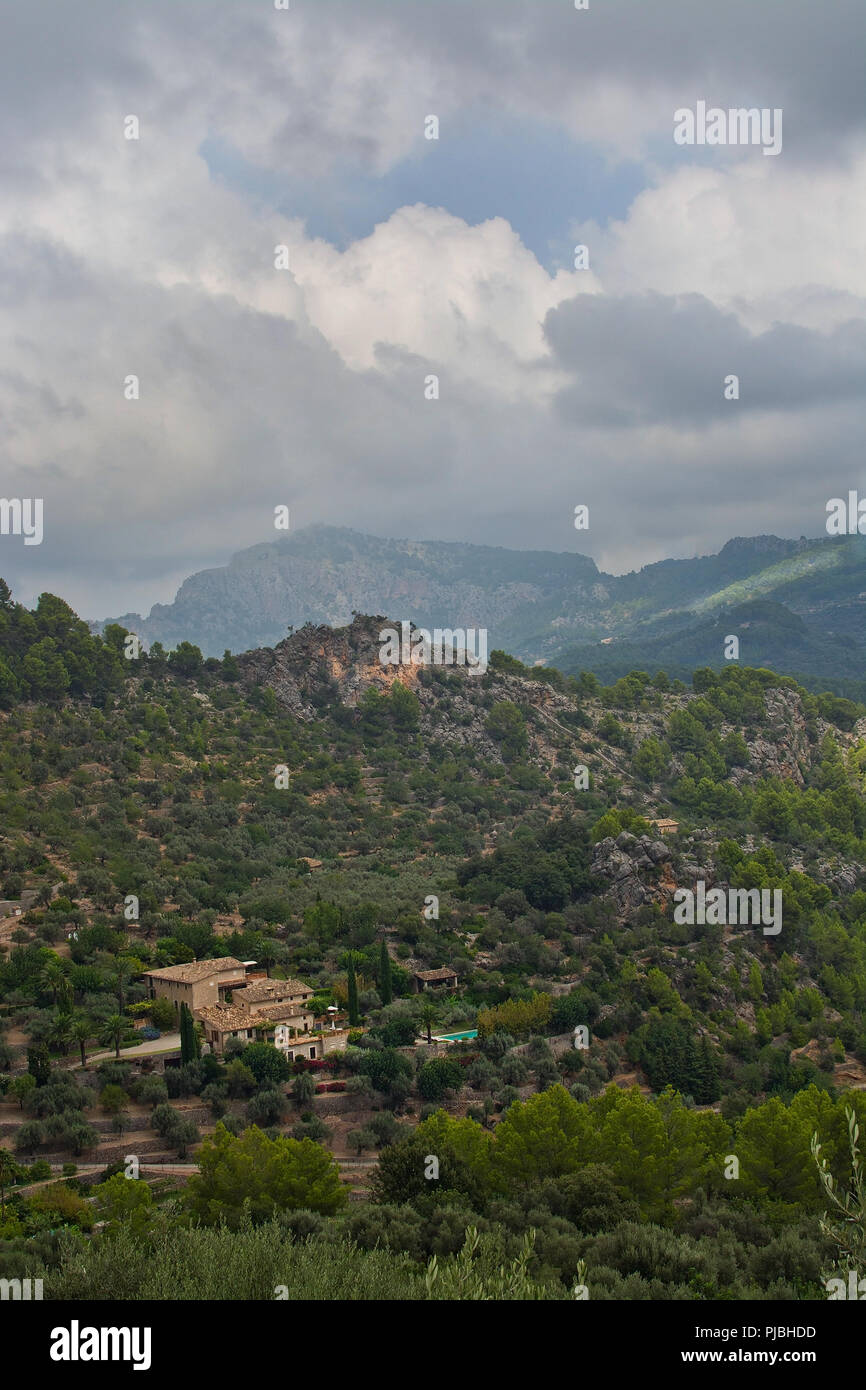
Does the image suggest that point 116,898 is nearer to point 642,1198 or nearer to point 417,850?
→ point 417,850

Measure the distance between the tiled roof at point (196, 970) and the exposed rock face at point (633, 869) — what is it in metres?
22.2

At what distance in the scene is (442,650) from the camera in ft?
346

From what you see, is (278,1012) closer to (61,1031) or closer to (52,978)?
(61,1031)

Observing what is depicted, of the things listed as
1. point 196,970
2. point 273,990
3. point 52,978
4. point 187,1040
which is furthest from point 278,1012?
point 52,978

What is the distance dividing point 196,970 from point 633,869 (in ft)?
83.9

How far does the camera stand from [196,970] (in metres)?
42.8

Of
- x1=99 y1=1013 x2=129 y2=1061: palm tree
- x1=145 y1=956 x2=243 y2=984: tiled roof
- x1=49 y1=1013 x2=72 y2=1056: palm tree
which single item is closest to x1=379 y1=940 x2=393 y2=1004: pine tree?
x1=145 y1=956 x2=243 y2=984: tiled roof

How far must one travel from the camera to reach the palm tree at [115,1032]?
3750 cm

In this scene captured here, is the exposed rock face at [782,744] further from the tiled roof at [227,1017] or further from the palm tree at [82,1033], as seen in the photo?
the palm tree at [82,1033]

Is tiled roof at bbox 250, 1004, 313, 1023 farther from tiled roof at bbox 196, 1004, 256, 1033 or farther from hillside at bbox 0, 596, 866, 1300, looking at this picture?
hillside at bbox 0, 596, 866, 1300
